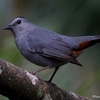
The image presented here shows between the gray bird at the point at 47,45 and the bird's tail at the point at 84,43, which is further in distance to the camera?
the bird's tail at the point at 84,43

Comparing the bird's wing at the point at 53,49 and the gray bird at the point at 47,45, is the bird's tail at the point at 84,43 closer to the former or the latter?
the gray bird at the point at 47,45

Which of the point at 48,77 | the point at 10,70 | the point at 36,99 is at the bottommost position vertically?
the point at 48,77

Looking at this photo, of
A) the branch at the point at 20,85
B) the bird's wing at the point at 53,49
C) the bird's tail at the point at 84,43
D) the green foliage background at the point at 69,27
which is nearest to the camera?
the branch at the point at 20,85

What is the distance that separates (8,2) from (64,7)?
101 centimetres

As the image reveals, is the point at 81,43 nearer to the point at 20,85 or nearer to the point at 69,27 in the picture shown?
the point at 69,27

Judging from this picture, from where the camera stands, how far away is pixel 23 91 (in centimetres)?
371

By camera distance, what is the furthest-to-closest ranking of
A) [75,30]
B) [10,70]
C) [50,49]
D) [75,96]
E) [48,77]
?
[75,30] < [48,77] < [50,49] < [75,96] < [10,70]

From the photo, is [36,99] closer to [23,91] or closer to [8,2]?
[23,91]

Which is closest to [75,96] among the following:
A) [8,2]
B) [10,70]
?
[10,70]

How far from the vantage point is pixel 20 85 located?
12.1 feet

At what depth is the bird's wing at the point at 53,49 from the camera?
4654mm

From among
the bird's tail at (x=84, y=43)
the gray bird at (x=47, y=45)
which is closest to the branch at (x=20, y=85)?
the gray bird at (x=47, y=45)

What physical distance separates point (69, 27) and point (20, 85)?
221cm

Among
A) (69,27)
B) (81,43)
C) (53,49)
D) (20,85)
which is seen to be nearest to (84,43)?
(81,43)
